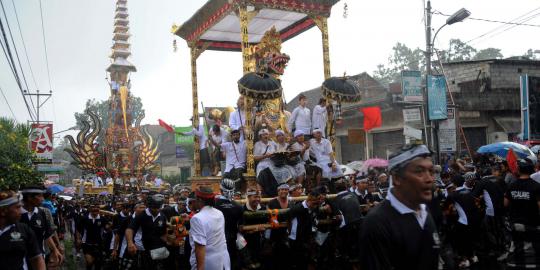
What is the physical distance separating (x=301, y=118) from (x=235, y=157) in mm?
1780

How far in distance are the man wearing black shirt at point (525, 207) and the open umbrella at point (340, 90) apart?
4084 millimetres

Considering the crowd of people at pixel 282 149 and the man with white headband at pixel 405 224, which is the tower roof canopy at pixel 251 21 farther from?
the man with white headband at pixel 405 224

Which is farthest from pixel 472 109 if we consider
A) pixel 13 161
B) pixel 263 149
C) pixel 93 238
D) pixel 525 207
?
pixel 13 161

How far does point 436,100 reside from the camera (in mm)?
15930

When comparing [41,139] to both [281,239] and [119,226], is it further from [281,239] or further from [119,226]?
[281,239]

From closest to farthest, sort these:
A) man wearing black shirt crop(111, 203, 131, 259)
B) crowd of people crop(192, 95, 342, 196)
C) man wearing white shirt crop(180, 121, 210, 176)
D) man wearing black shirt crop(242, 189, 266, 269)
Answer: man wearing black shirt crop(242, 189, 266, 269) < man wearing black shirt crop(111, 203, 131, 259) < crowd of people crop(192, 95, 342, 196) < man wearing white shirt crop(180, 121, 210, 176)

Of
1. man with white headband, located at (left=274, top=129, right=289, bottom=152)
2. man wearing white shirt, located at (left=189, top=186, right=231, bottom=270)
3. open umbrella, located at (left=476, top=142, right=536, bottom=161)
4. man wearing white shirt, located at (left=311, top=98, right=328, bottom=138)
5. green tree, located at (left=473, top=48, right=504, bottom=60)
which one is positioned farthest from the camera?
green tree, located at (left=473, top=48, right=504, bottom=60)

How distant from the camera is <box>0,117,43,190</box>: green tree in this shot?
962cm

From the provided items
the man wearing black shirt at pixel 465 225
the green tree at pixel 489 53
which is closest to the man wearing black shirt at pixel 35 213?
the man wearing black shirt at pixel 465 225

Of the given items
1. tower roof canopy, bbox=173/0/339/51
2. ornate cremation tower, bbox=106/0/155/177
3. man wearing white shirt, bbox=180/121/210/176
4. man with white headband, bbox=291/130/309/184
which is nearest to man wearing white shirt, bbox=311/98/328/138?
man with white headband, bbox=291/130/309/184

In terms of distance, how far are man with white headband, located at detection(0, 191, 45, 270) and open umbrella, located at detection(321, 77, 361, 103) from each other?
741 cm

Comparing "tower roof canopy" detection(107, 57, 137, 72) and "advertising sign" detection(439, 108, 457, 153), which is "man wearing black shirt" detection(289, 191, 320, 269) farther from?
"tower roof canopy" detection(107, 57, 137, 72)

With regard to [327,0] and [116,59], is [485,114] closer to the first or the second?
[327,0]

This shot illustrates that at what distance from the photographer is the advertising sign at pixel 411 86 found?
1625 cm
